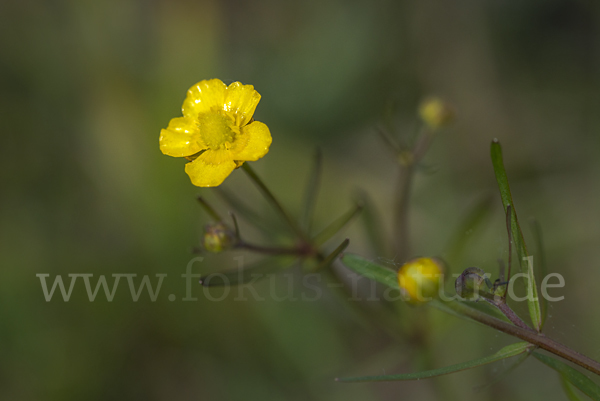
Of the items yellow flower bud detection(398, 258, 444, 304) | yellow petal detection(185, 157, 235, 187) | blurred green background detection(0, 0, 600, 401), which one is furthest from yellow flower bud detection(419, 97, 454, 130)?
yellow petal detection(185, 157, 235, 187)

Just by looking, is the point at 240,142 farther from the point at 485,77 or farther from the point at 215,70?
the point at 485,77

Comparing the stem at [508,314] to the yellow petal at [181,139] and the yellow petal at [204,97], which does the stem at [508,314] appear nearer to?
the yellow petal at [181,139]

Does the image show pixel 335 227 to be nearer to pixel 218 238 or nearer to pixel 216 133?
pixel 218 238

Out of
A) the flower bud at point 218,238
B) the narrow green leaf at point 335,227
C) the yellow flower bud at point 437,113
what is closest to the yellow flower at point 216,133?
the flower bud at point 218,238

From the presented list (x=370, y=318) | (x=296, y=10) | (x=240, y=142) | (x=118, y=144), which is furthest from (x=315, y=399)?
(x=296, y=10)

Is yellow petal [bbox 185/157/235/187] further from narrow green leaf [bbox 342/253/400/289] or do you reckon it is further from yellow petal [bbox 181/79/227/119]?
narrow green leaf [bbox 342/253/400/289]

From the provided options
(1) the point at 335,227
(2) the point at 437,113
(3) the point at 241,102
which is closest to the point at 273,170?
(2) the point at 437,113
